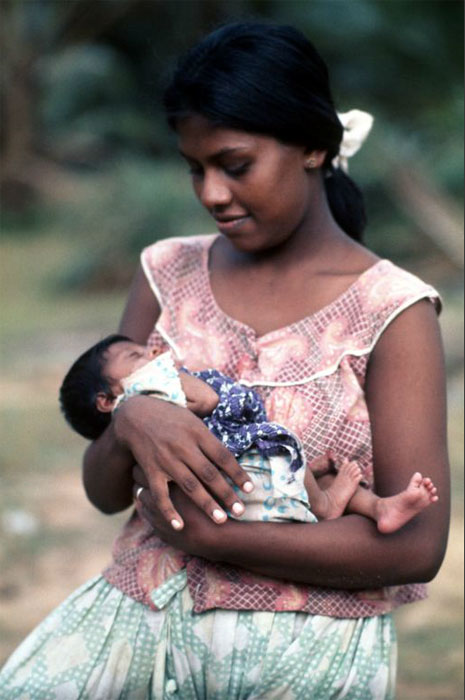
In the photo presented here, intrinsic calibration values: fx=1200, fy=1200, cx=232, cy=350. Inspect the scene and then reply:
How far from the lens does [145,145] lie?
51.3 feet

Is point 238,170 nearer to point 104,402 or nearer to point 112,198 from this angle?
point 104,402

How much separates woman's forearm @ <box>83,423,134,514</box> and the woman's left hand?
9 cm

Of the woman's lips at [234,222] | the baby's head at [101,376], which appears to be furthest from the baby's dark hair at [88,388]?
the woman's lips at [234,222]

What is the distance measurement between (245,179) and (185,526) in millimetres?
715

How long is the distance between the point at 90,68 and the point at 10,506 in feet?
37.0

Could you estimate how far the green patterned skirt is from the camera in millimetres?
2355

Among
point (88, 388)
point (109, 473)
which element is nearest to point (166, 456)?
point (109, 473)

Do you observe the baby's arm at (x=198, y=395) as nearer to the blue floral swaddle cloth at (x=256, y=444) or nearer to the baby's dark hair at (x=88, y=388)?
the blue floral swaddle cloth at (x=256, y=444)

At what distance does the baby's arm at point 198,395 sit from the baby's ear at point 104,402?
0.84 feet

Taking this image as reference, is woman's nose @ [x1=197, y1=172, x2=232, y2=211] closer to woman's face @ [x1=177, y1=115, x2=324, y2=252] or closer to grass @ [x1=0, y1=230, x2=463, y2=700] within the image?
woman's face @ [x1=177, y1=115, x2=324, y2=252]

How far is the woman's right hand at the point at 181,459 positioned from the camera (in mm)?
2268

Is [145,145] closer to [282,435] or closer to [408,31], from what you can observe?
[408,31]

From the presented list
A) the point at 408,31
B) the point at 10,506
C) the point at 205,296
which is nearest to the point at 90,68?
the point at 408,31

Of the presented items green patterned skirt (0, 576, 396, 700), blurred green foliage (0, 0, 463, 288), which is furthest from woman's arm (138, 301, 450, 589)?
blurred green foliage (0, 0, 463, 288)
